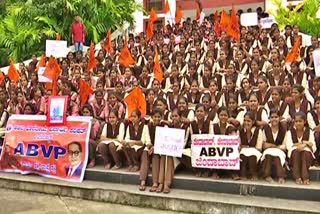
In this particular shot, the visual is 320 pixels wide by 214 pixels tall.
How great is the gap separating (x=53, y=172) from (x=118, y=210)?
5.79 feet

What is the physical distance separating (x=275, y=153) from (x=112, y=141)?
2.65m

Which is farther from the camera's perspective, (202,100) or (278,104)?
(202,100)

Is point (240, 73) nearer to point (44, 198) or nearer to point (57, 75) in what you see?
point (57, 75)

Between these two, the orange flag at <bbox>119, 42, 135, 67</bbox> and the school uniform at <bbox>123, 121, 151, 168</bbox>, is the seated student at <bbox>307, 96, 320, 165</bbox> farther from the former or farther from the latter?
the orange flag at <bbox>119, 42, 135, 67</bbox>

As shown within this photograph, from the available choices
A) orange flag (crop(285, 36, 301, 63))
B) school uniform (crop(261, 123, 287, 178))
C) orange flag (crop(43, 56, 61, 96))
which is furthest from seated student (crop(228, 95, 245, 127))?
orange flag (crop(43, 56, 61, 96))

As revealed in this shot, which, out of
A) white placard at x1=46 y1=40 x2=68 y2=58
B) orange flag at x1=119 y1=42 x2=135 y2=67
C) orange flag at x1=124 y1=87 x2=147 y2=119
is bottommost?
Answer: orange flag at x1=124 y1=87 x2=147 y2=119

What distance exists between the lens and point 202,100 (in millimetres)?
8523

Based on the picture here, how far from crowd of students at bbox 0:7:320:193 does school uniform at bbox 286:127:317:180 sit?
0.01 metres

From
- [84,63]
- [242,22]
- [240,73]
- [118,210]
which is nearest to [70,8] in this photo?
[84,63]

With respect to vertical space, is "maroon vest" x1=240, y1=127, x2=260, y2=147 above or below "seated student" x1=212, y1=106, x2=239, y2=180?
below

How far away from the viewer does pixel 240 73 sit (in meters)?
10.5

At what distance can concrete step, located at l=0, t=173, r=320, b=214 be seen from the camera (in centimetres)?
621

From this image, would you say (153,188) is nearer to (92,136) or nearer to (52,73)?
(92,136)

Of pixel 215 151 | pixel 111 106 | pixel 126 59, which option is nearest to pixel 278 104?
pixel 215 151
